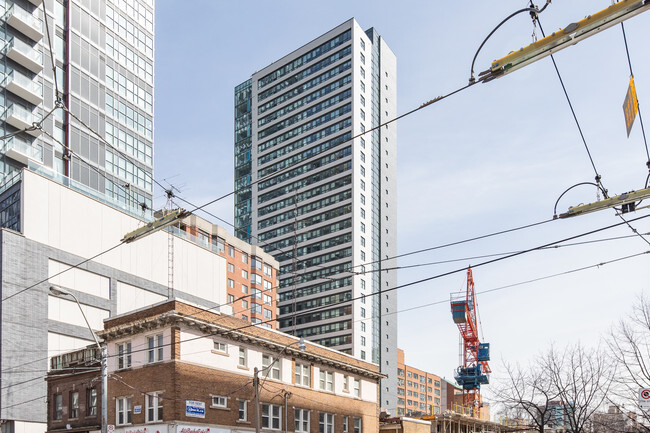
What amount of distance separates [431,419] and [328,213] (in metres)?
66.7

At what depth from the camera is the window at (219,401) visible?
39.9 metres

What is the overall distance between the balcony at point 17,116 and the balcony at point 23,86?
152 cm

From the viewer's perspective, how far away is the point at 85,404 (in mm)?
42875

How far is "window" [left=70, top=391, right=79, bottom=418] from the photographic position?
143ft

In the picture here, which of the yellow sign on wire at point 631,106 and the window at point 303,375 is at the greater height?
the yellow sign on wire at point 631,106

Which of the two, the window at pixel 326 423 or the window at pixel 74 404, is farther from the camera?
the window at pixel 326 423

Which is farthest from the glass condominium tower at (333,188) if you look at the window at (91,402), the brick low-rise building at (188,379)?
the window at (91,402)

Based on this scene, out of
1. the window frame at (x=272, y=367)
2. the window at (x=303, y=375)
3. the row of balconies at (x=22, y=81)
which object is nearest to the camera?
the window frame at (x=272, y=367)

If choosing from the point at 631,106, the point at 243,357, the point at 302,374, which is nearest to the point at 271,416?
the point at 243,357

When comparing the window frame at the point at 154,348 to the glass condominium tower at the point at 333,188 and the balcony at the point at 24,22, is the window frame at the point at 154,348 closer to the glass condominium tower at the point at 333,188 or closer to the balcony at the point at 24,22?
the balcony at the point at 24,22

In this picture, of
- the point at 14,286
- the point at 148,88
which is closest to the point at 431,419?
the point at 14,286

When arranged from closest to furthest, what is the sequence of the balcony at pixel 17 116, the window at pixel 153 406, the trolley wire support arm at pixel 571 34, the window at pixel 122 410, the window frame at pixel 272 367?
the trolley wire support arm at pixel 571 34 < the window at pixel 153 406 < the window at pixel 122 410 < the window frame at pixel 272 367 < the balcony at pixel 17 116

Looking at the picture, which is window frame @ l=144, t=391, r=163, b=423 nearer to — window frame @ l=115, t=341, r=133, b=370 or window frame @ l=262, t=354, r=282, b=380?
window frame @ l=115, t=341, r=133, b=370

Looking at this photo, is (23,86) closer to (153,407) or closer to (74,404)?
(74,404)
